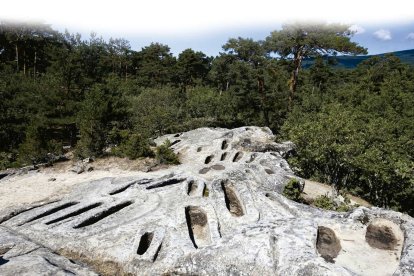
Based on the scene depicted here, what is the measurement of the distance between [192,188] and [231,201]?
2529 mm

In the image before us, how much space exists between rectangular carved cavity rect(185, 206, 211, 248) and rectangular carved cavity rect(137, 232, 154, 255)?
1.59m

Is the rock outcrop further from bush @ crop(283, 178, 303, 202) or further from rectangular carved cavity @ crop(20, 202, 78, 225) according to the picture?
bush @ crop(283, 178, 303, 202)

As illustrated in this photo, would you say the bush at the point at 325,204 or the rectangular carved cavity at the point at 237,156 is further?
the rectangular carved cavity at the point at 237,156

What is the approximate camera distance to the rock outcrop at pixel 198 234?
10.7m

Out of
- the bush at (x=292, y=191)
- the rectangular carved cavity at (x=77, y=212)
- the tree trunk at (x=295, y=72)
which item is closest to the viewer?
the rectangular carved cavity at (x=77, y=212)

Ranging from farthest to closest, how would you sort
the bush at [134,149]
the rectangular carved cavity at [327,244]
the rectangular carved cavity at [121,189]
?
the bush at [134,149]
the rectangular carved cavity at [121,189]
the rectangular carved cavity at [327,244]

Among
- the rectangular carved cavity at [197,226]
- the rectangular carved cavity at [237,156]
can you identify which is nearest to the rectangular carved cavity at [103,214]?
the rectangular carved cavity at [197,226]

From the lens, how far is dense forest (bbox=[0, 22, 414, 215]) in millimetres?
24250

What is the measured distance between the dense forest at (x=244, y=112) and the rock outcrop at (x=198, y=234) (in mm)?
8772

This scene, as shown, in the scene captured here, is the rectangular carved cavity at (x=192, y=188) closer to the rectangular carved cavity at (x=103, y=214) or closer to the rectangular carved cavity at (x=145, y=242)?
the rectangular carved cavity at (x=103, y=214)

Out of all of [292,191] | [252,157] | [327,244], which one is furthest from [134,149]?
[327,244]

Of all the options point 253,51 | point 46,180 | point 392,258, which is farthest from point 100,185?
point 253,51

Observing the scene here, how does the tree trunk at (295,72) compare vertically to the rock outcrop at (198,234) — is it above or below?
above

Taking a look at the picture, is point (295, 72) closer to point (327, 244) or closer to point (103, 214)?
point (103, 214)
